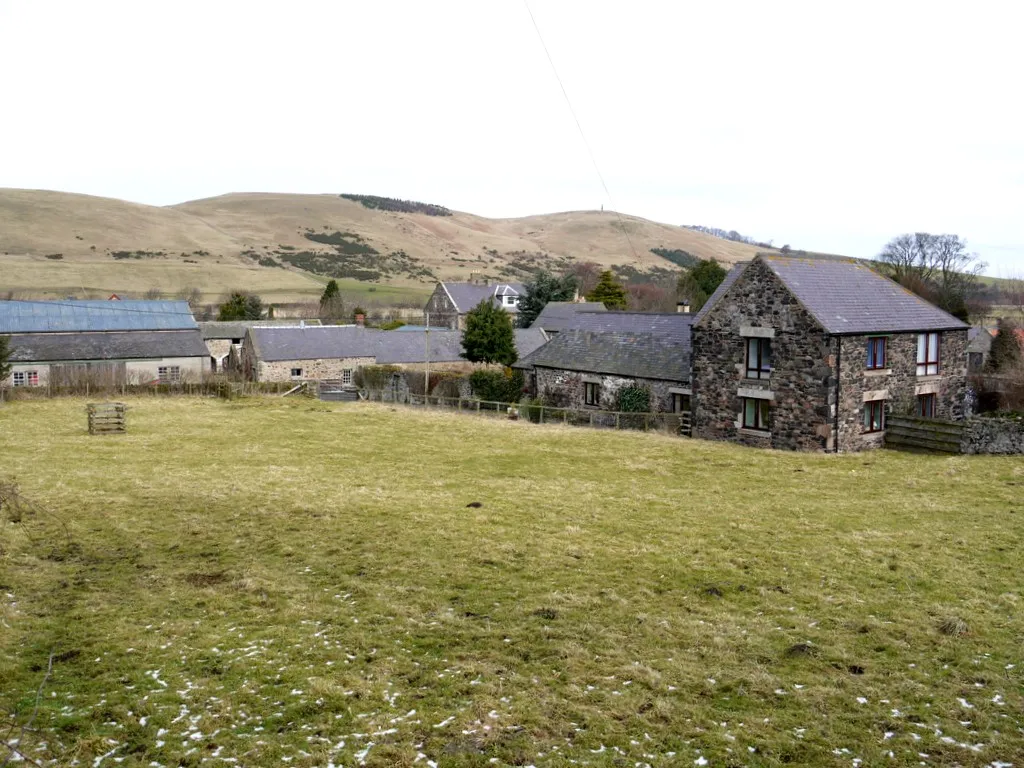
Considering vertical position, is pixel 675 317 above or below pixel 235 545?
above

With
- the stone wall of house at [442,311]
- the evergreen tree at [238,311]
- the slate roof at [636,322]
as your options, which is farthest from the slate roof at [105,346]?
the slate roof at [636,322]

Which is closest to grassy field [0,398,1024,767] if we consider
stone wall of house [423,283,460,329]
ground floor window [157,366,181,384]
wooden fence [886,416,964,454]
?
wooden fence [886,416,964,454]

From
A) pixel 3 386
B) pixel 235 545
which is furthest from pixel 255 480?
pixel 3 386

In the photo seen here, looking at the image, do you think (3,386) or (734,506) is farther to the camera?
(3,386)

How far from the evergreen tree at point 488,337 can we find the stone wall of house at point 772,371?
65.6 feet

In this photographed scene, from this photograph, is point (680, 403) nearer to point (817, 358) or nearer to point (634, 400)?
point (634, 400)

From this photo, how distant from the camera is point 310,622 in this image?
12086 mm

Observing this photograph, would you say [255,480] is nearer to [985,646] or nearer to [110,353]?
[985,646]

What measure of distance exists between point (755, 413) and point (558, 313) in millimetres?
38072

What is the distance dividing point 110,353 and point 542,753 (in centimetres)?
5438

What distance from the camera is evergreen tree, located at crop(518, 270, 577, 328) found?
244ft

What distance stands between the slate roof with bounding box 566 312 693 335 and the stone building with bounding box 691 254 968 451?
546 cm

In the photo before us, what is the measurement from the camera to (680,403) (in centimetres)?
3566

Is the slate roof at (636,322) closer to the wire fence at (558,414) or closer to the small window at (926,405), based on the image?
the wire fence at (558,414)
